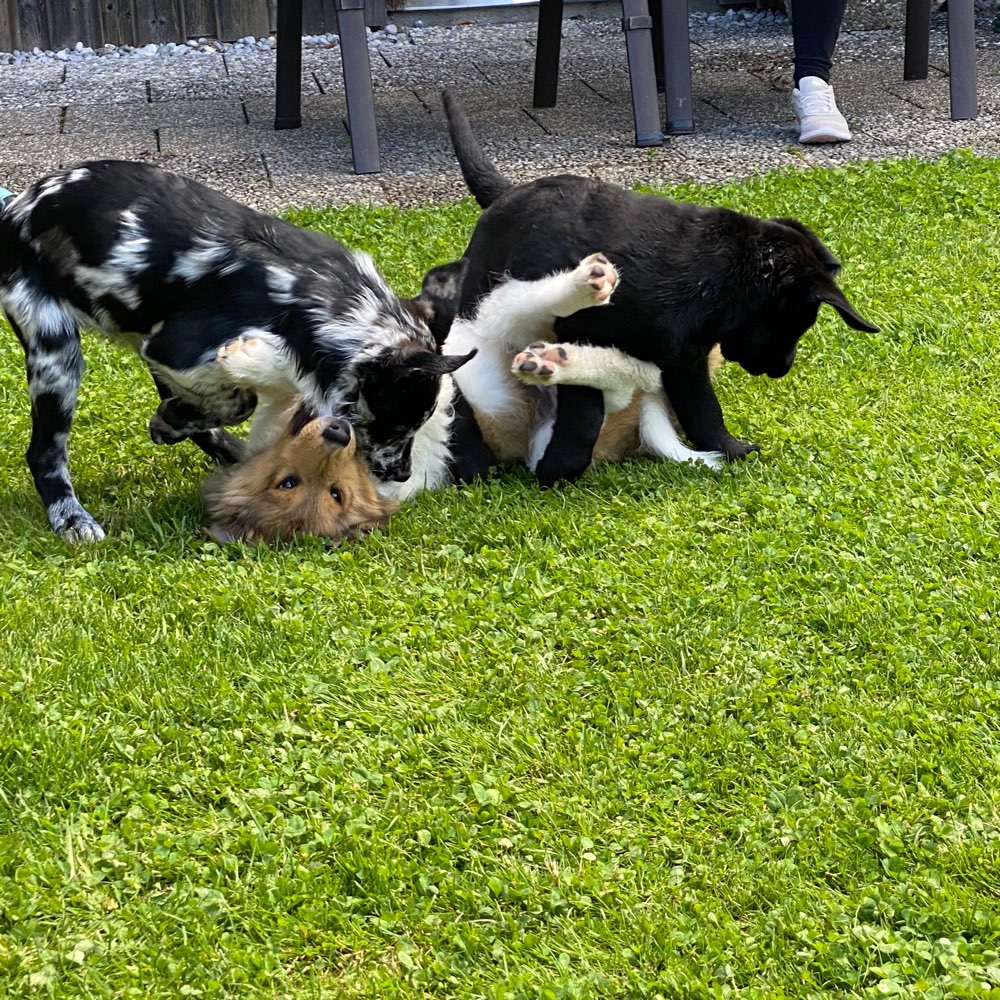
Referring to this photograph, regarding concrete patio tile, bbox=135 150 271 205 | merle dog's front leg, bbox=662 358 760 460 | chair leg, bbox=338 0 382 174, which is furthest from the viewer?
concrete patio tile, bbox=135 150 271 205

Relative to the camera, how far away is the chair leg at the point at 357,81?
8.08 meters

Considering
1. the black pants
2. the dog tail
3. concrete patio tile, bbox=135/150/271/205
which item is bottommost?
concrete patio tile, bbox=135/150/271/205

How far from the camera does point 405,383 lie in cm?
429

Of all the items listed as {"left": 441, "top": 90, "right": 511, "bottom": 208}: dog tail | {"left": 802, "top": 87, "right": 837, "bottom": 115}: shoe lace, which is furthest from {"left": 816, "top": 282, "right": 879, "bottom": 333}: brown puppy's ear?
{"left": 802, "top": 87, "right": 837, "bottom": 115}: shoe lace

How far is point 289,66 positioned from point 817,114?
3572 millimetres

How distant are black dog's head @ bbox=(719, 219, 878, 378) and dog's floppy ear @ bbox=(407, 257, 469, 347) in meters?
0.96

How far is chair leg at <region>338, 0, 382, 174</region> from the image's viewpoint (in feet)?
26.5

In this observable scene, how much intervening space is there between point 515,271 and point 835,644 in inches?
73.4

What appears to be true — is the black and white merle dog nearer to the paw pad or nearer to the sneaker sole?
the paw pad

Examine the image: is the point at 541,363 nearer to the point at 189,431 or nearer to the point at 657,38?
the point at 189,431

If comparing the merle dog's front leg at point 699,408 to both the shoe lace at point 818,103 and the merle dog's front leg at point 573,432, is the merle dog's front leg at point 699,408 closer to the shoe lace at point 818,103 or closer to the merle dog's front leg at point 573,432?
the merle dog's front leg at point 573,432

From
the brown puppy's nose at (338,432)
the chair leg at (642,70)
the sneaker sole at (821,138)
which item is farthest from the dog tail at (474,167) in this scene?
the sneaker sole at (821,138)

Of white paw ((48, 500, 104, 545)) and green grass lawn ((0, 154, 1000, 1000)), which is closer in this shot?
green grass lawn ((0, 154, 1000, 1000))

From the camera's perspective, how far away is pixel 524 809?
124 inches
